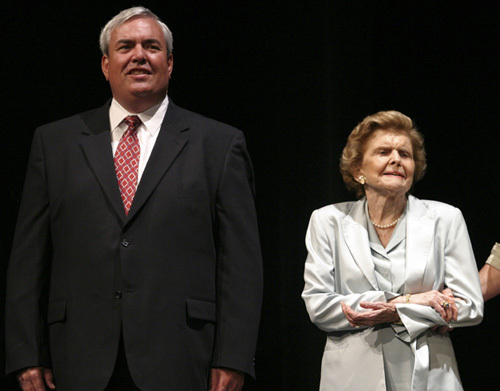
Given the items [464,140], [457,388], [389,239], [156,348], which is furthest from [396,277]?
[464,140]

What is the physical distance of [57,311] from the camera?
8.63ft

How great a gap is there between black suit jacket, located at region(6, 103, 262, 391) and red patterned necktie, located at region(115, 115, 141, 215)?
0.12ft

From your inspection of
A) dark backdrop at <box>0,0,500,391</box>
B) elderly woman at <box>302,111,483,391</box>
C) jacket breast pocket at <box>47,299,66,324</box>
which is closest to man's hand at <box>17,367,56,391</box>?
jacket breast pocket at <box>47,299,66,324</box>

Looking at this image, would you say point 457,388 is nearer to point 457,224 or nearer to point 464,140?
point 457,224

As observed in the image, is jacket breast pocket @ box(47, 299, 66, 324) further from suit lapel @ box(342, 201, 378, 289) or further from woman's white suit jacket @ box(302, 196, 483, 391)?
suit lapel @ box(342, 201, 378, 289)

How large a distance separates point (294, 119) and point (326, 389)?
4.71 feet

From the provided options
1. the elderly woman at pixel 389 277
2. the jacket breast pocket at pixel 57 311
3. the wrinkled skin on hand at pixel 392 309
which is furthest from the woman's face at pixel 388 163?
the jacket breast pocket at pixel 57 311

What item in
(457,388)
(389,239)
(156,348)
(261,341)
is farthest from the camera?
(261,341)

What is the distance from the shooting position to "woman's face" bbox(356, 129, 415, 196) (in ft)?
10.4

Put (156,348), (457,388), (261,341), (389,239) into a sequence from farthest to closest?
(261,341) < (389,239) < (457,388) < (156,348)

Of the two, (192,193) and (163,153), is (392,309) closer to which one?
(192,193)

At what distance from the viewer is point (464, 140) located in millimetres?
4074

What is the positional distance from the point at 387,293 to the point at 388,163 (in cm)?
49

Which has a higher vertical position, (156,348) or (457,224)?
(457,224)
